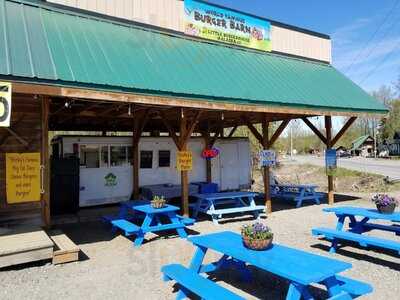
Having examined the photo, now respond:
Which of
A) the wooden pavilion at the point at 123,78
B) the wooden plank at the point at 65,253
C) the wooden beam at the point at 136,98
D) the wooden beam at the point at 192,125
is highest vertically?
the wooden pavilion at the point at 123,78

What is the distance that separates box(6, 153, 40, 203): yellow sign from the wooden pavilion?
214 millimetres

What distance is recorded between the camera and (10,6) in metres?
8.14

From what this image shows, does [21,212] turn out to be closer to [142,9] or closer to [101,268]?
[101,268]

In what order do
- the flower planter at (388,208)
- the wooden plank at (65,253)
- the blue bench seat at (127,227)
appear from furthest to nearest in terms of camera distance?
the blue bench seat at (127,227) < the flower planter at (388,208) < the wooden plank at (65,253)

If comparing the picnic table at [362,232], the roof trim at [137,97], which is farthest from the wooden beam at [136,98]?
the picnic table at [362,232]

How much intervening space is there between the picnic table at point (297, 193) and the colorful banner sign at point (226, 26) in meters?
4.99

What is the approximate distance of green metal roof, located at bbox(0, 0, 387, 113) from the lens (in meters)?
7.05

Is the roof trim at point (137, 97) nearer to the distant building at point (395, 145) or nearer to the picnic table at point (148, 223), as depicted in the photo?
the picnic table at point (148, 223)

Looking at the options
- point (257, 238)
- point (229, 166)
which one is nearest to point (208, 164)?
point (229, 166)

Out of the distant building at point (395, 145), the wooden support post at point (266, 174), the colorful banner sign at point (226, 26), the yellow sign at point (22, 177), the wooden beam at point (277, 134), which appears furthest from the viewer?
the distant building at point (395, 145)

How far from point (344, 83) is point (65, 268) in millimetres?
11232

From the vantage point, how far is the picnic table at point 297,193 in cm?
1329

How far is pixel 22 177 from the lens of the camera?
7.70 m

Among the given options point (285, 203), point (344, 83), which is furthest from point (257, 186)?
point (344, 83)
